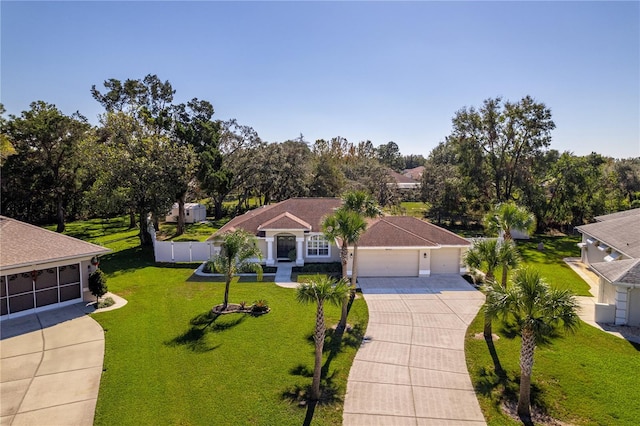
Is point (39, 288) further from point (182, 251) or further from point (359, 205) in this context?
point (359, 205)

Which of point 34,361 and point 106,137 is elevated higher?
point 106,137

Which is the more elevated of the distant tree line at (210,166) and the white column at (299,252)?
the distant tree line at (210,166)

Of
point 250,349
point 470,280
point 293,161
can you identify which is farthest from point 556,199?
point 250,349

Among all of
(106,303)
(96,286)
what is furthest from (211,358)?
(96,286)

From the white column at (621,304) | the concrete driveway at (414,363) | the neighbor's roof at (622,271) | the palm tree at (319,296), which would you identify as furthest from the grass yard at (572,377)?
the palm tree at (319,296)

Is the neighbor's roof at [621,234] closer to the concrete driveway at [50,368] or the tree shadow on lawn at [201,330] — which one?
the tree shadow on lawn at [201,330]

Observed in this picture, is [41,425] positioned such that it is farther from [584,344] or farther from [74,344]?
[584,344]
